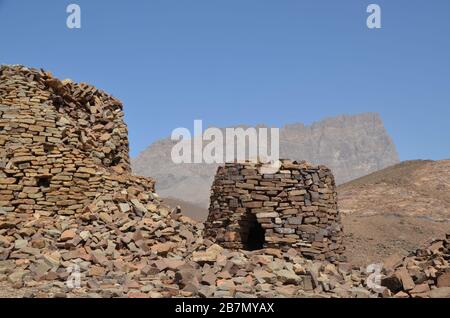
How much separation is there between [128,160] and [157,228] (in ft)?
13.2

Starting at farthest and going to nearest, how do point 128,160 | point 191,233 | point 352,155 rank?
point 352,155
point 128,160
point 191,233

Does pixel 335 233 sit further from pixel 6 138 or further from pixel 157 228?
pixel 6 138

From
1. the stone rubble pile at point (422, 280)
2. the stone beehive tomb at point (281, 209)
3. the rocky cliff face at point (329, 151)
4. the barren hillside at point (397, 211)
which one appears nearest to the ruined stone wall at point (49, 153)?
the stone beehive tomb at point (281, 209)

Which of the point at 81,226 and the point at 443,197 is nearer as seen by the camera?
the point at 81,226

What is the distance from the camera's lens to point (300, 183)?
11.1 metres

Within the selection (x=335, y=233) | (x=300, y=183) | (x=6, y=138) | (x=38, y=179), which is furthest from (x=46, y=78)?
(x=335, y=233)

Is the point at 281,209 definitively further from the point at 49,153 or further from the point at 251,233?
the point at 49,153

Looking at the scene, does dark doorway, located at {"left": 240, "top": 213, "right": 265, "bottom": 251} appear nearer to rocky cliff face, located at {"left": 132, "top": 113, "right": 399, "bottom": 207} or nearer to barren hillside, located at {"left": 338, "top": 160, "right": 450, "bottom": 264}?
barren hillside, located at {"left": 338, "top": 160, "right": 450, "bottom": 264}

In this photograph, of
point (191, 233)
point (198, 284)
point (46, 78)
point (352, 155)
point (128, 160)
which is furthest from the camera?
point (352, 155)

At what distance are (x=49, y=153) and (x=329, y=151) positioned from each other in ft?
436

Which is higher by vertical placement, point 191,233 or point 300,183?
point 300,183

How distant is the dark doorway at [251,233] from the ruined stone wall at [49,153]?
2.69 m

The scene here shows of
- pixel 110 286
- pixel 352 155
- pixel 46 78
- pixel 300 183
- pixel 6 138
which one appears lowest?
pixel 110 286

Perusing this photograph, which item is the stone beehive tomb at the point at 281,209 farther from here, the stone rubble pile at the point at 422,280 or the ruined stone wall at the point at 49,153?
the ruined stone wall at the point at 49,153
